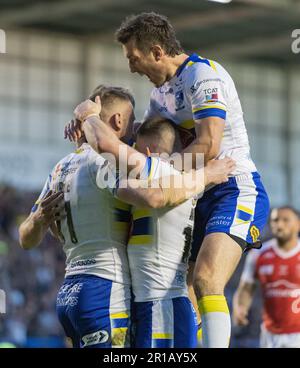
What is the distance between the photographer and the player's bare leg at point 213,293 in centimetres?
528

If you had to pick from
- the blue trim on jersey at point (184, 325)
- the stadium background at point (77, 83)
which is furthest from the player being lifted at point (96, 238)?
the stadium background at point (77, 83)

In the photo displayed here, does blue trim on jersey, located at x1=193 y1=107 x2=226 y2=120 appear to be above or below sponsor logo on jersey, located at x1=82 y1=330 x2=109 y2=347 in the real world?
above

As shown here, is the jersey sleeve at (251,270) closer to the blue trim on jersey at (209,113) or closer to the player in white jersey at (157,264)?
the blue trim on jersey at (209,113)

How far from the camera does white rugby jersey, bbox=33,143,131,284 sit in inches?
198

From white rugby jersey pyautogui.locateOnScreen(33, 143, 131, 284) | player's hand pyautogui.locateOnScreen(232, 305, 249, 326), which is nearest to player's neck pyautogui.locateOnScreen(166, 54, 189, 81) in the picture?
white rugby jersey pyautogui.locateOnScreen(33, 143, 131, 284)

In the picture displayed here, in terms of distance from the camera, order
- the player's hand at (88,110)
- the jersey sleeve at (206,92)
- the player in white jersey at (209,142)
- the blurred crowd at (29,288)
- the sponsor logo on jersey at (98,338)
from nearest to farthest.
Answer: the sponsor logo on jersey at (98,338) < the player's hand at (88,110) < the player in white jersey at (209,142) < the jersey sleeve at (206,92) < the blurred crowd at (29,288)

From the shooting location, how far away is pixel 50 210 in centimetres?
524

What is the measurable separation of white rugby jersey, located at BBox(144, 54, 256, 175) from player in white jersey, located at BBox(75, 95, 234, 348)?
598 mm

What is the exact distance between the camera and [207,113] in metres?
5.43

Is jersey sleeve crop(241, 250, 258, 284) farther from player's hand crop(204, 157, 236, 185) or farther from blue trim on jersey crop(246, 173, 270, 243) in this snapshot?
player's hand crop(204, 157, 236, 185)

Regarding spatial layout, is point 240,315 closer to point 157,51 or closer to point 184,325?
point 157,51

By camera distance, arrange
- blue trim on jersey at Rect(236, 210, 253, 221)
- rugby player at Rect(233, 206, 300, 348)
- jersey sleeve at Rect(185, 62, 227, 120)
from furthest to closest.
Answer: rugby player at Rect(233, 206, 300, 348) → blue trim on jersey at Rect(236, 210, 253, 221) → jersey sleeve at Rect(185, 62, 227, 120)

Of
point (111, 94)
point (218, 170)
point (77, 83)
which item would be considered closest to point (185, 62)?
point (111, 94)

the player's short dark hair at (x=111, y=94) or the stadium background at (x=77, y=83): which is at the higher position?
the stadium background at (x=77, y=83)
